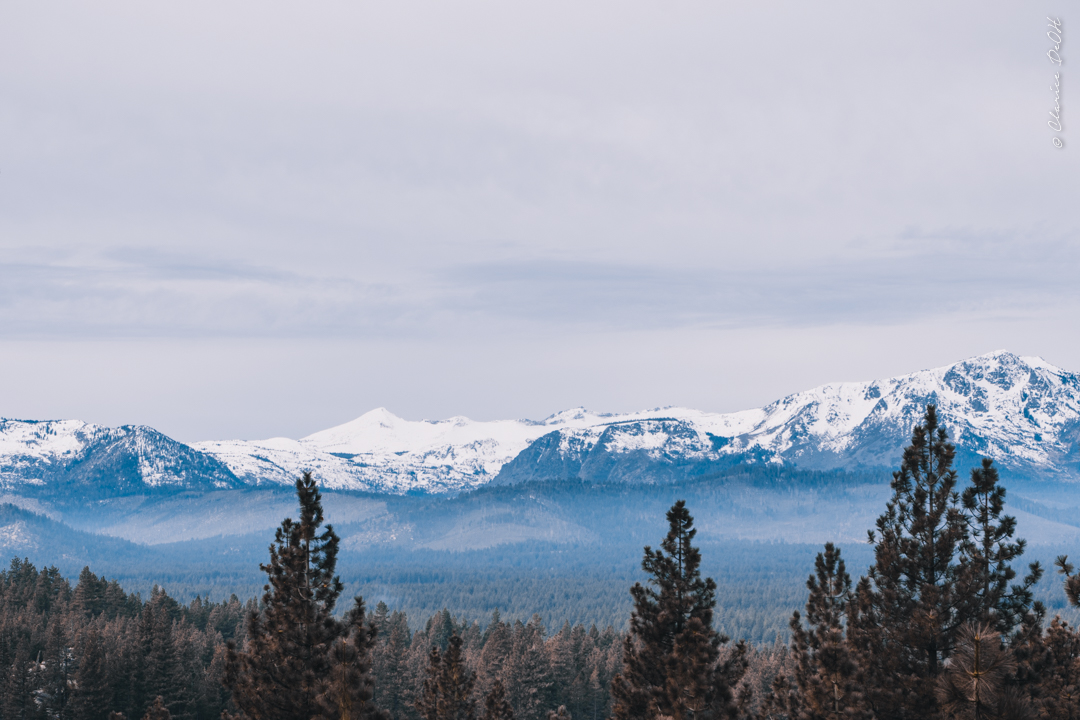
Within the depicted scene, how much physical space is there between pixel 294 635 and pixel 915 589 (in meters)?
20.8

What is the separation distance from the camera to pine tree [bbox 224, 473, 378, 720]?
32875 mm

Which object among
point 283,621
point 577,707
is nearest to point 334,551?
point 283,621

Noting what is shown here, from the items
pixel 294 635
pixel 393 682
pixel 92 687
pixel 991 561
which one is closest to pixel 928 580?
pixel 991 561

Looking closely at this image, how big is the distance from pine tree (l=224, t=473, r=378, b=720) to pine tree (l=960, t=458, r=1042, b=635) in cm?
2017

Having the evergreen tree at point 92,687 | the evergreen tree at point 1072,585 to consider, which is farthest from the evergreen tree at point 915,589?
the evergreen tree at point 92,687

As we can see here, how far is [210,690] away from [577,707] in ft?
126

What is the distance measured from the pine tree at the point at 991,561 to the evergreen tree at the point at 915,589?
36 cm

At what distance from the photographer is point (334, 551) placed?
115 ft

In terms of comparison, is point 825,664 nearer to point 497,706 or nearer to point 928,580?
point 928,580

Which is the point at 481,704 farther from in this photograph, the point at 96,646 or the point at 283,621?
the point at 283,621

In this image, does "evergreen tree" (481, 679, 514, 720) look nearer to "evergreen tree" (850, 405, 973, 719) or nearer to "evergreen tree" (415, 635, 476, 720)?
"evergreen tree" (415, 635, 476, 720)

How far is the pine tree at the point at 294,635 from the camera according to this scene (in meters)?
32.9

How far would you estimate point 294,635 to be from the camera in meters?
33.5

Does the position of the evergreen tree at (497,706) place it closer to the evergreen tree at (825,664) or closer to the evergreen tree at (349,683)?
the evergreen tree at (825,664)
